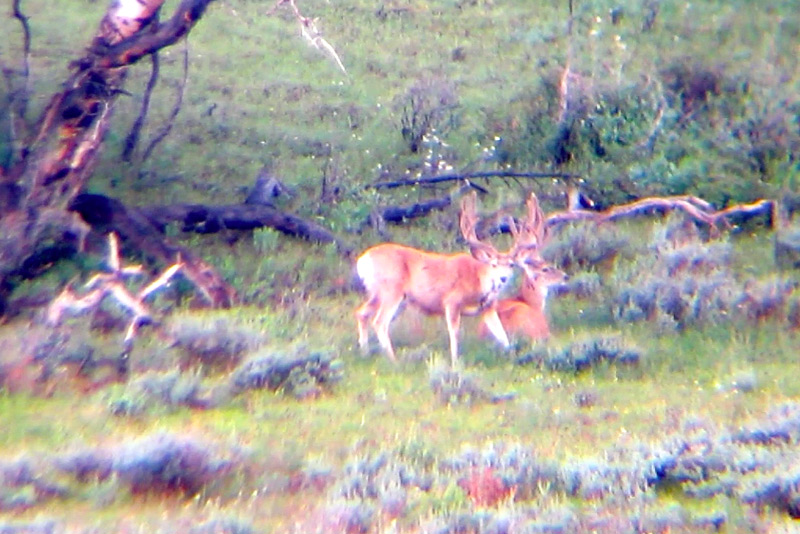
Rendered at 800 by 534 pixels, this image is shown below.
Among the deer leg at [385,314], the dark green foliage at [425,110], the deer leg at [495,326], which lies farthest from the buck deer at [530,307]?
the dark green foliage at [425,110]

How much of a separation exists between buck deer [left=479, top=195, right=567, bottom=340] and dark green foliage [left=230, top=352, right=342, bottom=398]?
2.30 metres

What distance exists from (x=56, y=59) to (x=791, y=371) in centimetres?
1343

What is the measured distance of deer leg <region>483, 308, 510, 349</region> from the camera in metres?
11.6

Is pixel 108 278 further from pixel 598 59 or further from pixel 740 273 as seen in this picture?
pixel 598 59

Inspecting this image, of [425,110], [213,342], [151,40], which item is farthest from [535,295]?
[425,110]

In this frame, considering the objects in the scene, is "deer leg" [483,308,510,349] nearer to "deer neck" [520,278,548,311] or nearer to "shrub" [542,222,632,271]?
"deer neck" [520,278,548,311]

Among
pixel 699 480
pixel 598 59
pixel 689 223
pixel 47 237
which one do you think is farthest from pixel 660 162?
pixel 699 480

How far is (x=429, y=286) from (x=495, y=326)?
780 mm

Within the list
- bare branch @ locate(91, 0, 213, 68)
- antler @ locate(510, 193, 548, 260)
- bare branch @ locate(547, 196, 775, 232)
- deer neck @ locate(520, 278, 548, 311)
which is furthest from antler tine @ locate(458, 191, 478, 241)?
bare branch @ locate(91, 0, 213, 68)

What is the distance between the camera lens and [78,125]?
41.2ft

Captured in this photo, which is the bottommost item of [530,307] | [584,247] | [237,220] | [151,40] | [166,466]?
[584,247]

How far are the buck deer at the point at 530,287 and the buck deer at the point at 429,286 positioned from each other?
24cm

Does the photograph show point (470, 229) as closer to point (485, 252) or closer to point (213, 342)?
point (485, 252)

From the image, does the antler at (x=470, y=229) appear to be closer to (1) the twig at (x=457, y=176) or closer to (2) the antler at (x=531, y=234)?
(2) the antler at (x=531, y=234)
